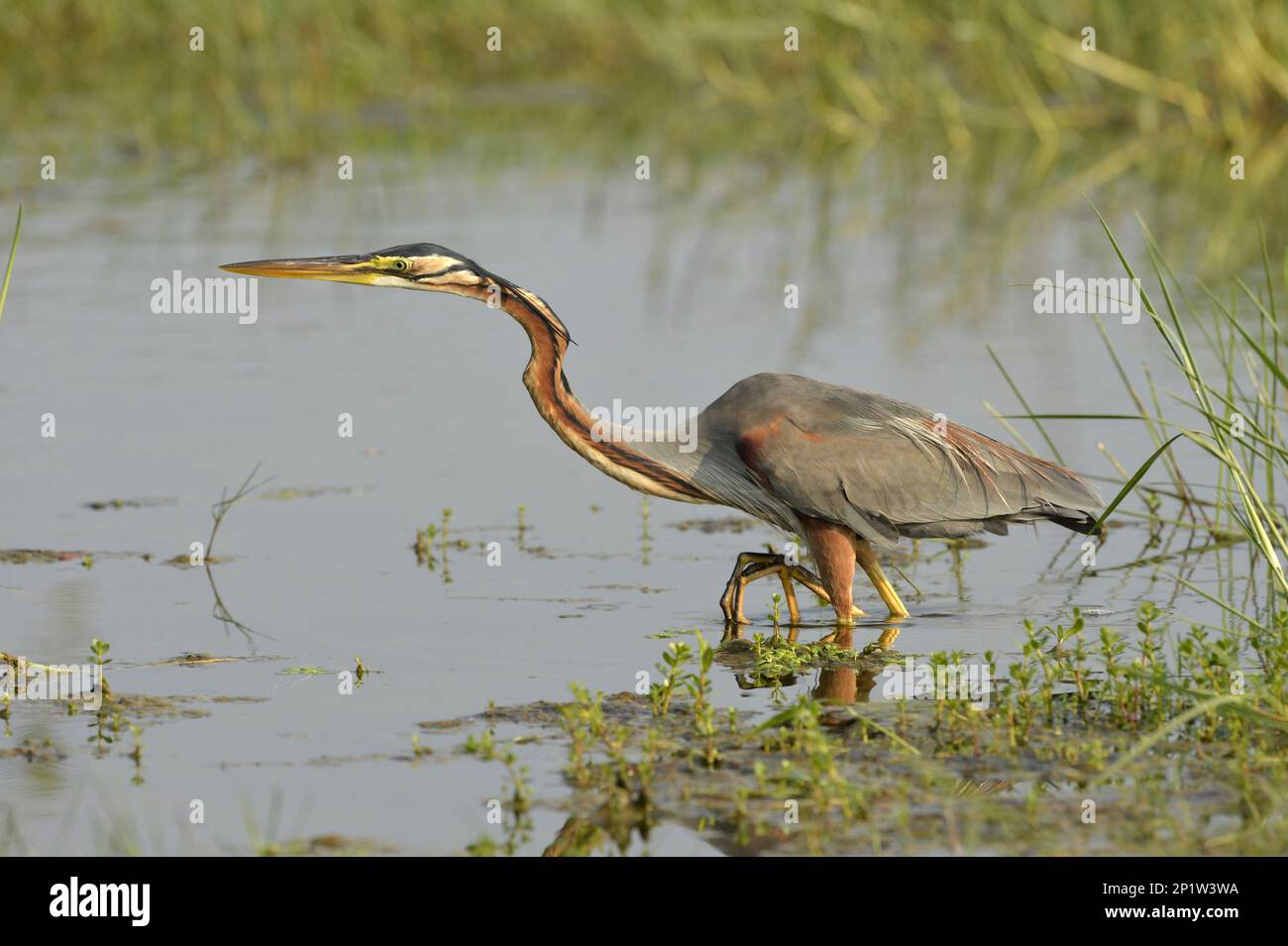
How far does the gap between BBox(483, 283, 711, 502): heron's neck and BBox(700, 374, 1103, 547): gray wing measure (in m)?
0.27

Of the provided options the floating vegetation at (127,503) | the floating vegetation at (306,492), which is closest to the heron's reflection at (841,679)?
the floating vegetation at (306,492)

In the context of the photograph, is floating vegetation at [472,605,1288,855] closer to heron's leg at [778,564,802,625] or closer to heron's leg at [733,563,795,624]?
heron's leg at [733,563,795,624]

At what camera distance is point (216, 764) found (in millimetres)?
5969

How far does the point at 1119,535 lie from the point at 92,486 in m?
4.64

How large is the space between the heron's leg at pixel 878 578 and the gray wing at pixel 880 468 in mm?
162

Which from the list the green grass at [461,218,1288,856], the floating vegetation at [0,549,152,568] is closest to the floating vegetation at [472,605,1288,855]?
the green grass at [461,218,1288,856]

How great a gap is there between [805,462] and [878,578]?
547 mm

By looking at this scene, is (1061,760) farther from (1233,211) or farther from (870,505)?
(1233,211)

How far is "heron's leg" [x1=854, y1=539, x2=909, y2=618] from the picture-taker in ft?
24.7

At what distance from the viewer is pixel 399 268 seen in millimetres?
7371

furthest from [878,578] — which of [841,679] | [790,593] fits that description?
[841,679]

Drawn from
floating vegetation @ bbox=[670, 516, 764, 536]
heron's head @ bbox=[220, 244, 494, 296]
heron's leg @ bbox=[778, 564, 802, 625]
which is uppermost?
heron's head @ bbox=[220, 244, 494, 296]

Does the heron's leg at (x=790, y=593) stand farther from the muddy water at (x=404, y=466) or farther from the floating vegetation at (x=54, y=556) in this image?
the floating vegetation at (x=54, y=556)
